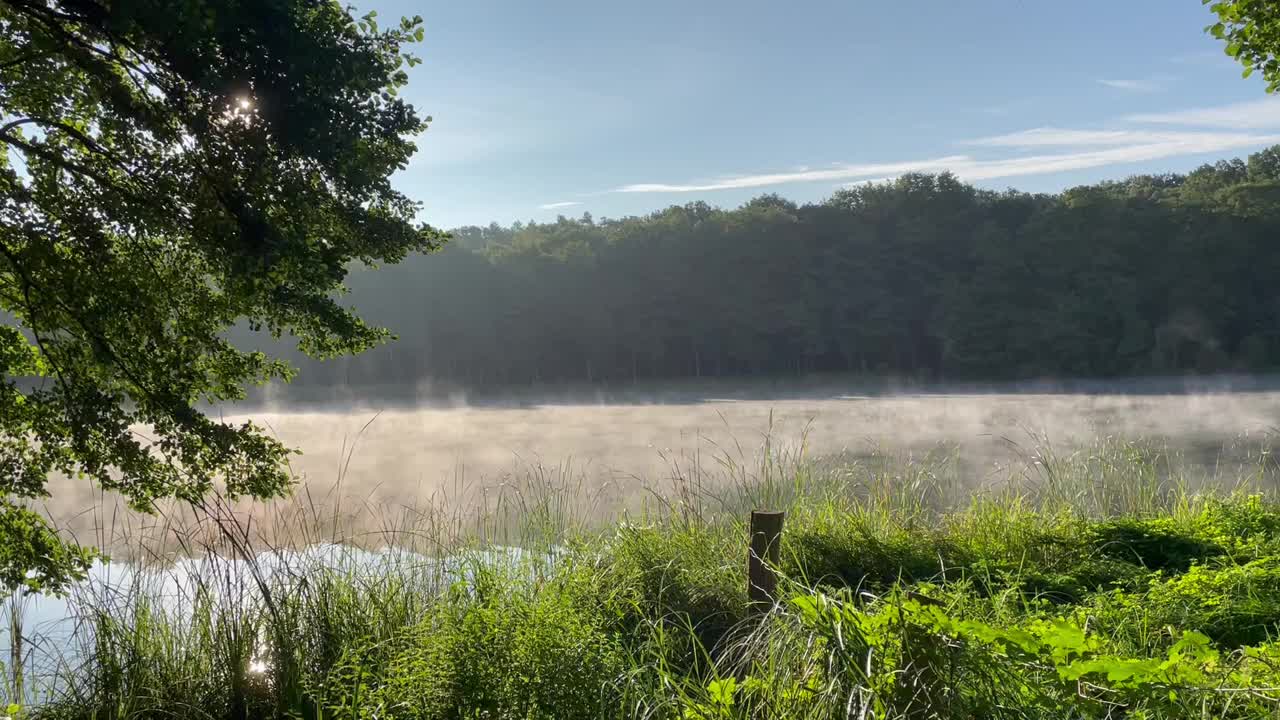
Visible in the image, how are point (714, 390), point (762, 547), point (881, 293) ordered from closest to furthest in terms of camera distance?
point (762, 547) < point (714, 390) < point (881, 293)

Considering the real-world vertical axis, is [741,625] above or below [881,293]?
below

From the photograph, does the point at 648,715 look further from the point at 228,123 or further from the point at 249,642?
the point at 228,123

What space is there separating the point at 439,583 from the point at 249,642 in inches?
47.4

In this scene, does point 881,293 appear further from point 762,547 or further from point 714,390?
point 762,547

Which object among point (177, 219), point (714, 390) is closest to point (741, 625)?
point (177, 219)

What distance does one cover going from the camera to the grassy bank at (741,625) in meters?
2.71

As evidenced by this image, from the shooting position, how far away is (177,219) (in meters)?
4.48

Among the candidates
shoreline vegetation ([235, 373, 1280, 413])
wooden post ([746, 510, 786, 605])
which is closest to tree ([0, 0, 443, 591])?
wooden post ([746, 510, 786, 605])

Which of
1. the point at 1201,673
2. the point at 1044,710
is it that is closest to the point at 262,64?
the point at 1044,710

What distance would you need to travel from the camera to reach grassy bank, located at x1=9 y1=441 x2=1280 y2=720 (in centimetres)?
271

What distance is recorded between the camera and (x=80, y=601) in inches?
200

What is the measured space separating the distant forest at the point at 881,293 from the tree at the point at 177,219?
139ft

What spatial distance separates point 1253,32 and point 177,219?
6347 mm

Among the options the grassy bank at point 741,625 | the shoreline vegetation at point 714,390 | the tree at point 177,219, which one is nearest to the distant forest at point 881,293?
the shoreline vegetation at point 714,390
